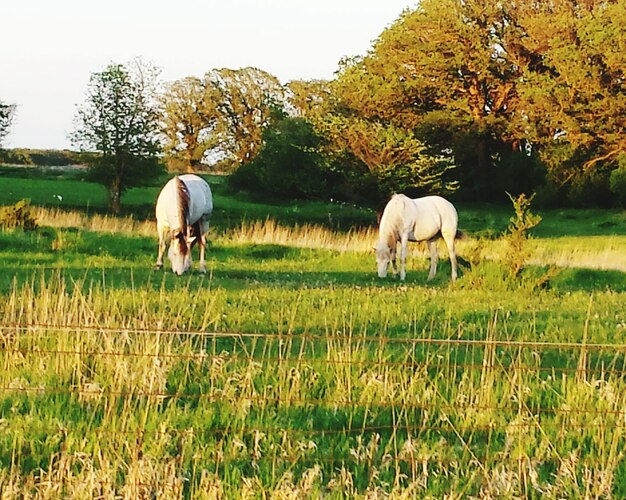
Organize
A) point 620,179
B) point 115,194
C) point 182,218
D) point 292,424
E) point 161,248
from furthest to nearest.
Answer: point 620,179 → point 115,194 → point 161,248 → point 182,218 → point 292,424

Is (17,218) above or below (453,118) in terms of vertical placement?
below

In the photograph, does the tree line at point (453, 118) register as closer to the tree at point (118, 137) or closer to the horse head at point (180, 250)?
the tree at point (118, 137)

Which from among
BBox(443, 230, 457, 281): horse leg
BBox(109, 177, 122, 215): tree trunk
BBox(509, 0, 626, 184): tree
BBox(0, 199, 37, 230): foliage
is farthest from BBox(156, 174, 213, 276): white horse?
BBox(509, 0, 626, 184): tree

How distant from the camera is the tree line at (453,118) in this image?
121 feet

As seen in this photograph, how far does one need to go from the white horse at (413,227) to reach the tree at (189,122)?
36.3 metres

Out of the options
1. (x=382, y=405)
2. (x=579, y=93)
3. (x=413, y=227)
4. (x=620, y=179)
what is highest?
(x=579, y=93)

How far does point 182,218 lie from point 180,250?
30.2 inches

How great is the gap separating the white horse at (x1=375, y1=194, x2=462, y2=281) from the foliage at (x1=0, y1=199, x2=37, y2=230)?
946cm

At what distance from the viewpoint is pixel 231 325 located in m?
9.15

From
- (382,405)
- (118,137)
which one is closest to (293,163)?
(118,137)

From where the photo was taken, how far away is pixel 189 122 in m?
55.0

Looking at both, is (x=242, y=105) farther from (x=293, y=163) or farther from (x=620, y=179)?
(x=620, y=179)

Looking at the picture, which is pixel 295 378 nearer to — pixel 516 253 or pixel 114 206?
pixel 516 253

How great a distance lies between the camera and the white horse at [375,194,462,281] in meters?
18.6
